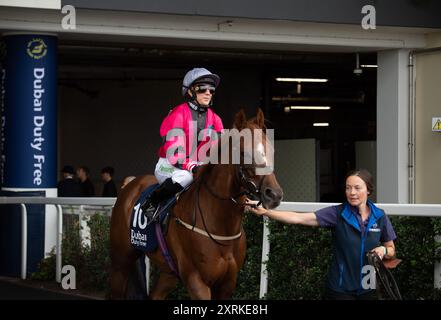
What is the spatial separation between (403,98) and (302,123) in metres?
7.61

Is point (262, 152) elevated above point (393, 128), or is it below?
below

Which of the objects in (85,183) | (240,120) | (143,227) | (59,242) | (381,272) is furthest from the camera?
(85,183)

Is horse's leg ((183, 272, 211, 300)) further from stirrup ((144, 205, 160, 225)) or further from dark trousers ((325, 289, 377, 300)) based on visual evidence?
dark trousers ((325, 289, 377, 300))

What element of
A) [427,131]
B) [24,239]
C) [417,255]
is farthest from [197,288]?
[427,131]

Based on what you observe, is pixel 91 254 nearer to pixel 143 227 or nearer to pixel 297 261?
pixel 297 261

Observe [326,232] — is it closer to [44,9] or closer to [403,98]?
[44,9]

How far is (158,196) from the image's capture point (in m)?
6.22

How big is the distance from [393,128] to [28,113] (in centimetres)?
507

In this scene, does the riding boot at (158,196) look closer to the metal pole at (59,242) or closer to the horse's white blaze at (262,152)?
the horse's white blaze at (262,152)

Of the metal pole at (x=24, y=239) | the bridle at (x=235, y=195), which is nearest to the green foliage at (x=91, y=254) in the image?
the metal pole at (x=24, y=239)

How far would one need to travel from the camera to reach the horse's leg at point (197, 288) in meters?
5.52

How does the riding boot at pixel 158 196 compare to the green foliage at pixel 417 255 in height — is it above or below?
above

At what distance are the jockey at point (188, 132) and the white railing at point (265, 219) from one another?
128 cm
